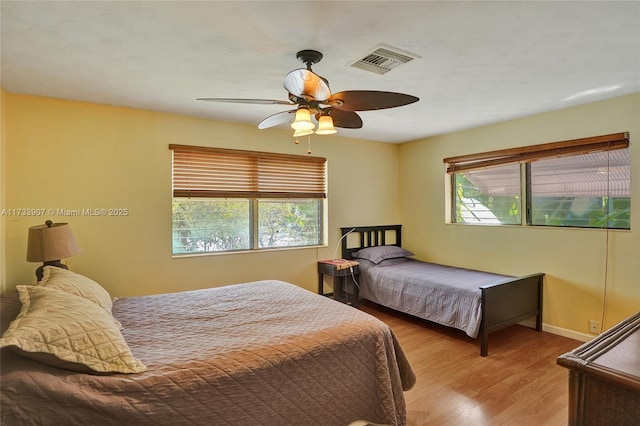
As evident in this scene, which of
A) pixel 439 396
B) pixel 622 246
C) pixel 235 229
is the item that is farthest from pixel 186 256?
pixel 622 246

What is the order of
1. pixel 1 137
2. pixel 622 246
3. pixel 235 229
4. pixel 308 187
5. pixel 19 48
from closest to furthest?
pixel 19 48 → pixel 1 137 → pixel 622 246 → pixel 235 229 → pixel 308 187

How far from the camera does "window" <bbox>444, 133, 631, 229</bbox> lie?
306 centimetres

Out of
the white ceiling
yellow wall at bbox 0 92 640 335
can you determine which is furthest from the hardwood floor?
the white ceiling

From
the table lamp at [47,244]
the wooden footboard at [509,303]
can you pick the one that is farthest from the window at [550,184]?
the table lamp at [47,244]

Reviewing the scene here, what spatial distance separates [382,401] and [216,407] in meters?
0.95

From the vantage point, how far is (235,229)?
3844 mm

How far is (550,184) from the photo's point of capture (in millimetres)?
3543

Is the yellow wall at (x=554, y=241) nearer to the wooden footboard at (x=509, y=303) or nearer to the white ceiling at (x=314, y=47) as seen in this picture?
the wooden footboard at (x=509, y=303)

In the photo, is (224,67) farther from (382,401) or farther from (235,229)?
(382,401)

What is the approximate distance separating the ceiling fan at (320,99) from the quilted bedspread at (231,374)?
4.01ft

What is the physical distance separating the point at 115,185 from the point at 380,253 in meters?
3.17

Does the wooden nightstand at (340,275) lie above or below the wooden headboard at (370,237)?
below

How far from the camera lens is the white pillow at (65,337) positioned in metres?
1.22

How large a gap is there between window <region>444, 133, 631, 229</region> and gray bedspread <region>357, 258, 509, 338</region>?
823mm
